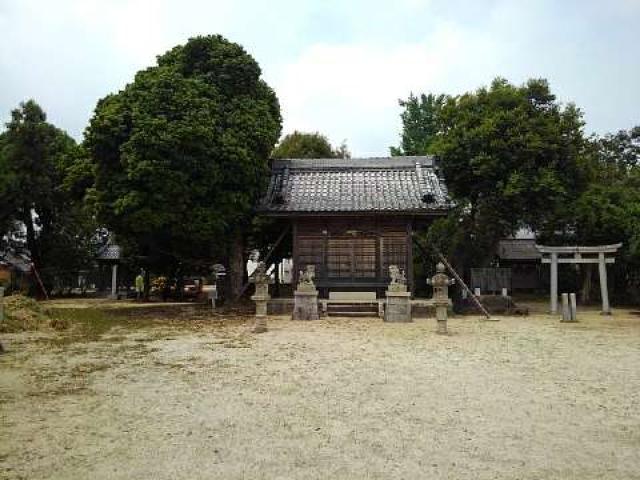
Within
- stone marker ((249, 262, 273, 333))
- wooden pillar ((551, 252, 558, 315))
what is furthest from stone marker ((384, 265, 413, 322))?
wooden pillar ((551, 252, 558, 315))

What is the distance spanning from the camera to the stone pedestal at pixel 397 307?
18.0 metres

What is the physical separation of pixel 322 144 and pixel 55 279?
1994 cm

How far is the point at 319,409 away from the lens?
7.00 metres

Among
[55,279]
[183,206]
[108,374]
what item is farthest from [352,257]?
[55,279]

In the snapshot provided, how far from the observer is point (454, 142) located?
24953mm

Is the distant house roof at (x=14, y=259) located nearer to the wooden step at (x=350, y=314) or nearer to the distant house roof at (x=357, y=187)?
the distant house roof at (x=357, y=187)

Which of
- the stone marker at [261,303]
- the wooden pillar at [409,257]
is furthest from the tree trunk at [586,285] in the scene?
the stone marker at [261,303]

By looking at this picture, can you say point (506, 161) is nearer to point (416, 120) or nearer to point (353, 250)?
point (353, 250)

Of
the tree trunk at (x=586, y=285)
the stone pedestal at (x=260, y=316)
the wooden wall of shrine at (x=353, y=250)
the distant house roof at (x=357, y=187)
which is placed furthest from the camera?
the tree trunk at (x=586, y=285)

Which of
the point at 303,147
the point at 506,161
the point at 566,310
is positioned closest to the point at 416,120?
the point at 303,147

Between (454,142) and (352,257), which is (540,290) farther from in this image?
(352,257)

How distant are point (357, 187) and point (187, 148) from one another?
7.01 metres

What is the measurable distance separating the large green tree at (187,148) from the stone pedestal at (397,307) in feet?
20.8

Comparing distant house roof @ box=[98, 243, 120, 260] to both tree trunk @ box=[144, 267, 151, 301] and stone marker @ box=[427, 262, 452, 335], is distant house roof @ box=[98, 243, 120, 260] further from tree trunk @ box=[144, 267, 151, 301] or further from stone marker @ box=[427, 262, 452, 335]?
stone marker @ box=[427, 262, 452, 335]
